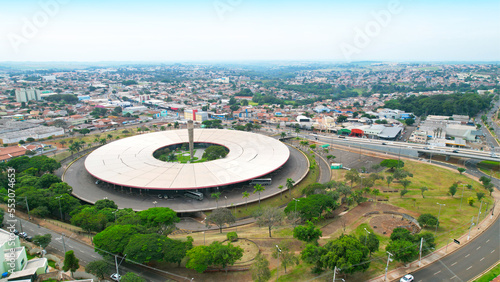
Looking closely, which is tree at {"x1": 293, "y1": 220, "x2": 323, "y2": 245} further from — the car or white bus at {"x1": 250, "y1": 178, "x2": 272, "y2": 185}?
white bus at {"x1": 250, "y1": 178, "x2": 272, "y2": 185}

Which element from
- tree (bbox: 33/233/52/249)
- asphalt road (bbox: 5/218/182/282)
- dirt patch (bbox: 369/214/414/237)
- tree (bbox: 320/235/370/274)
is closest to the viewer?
tree (bbox: 320/235/370/274)

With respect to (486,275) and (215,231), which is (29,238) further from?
(486,275)

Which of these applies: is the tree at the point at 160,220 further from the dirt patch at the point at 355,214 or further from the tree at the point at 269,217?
the dirt patch at the point at 355,214

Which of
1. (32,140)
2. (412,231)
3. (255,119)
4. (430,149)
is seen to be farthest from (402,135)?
Answer: (32,140)

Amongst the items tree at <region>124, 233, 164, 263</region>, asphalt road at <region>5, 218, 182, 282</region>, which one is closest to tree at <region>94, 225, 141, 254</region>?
tree at <region>124, 233, 164, 263</region>

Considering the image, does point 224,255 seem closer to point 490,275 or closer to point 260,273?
point 260,273

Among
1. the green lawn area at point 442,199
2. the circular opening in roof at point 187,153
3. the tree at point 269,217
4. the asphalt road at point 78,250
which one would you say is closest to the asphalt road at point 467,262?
the green lawn area at point 442,199
